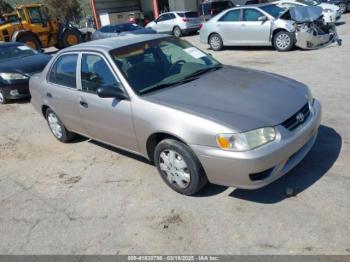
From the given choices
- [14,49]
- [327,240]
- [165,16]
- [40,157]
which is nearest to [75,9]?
[165,16]

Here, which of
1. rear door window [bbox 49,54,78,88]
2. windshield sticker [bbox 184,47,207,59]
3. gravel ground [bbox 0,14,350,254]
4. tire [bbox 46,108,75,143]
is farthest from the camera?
tire [bbox 46,108,75,143]

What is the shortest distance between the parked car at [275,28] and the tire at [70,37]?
983 centimetres

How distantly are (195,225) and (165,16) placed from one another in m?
21.4

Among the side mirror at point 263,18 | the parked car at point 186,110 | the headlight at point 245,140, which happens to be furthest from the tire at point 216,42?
the headlight at point 245,140

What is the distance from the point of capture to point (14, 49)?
1106cm

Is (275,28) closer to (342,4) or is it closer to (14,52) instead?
(14,52)

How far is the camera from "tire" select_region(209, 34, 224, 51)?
1377 cm

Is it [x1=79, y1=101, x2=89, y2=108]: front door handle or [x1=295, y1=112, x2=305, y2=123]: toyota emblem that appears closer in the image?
[x1=295, y1=112, x2=305, y2=123]: toyota emblem

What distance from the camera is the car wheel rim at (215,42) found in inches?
544

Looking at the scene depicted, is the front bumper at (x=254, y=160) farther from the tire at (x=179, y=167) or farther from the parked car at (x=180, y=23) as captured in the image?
the parked car at (x=180, y=23)

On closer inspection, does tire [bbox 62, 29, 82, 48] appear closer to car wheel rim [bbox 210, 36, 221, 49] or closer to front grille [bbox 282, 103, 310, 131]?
car wheel rim [bbox 210, 36, 221, 49]

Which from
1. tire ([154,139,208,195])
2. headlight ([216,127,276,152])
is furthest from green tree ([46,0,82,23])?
headlight ([216,127,276,152])

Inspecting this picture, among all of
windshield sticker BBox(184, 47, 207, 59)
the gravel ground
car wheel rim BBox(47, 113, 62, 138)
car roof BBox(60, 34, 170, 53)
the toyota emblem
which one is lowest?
the gravel ground

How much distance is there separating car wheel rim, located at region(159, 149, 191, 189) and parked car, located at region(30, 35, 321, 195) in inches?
0.4
